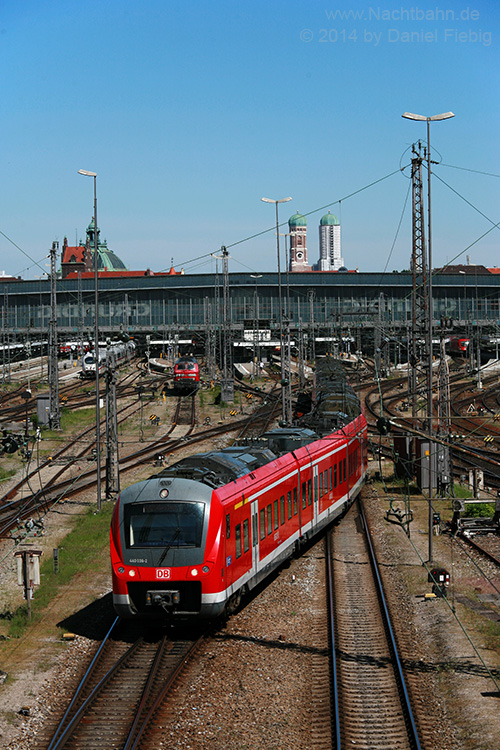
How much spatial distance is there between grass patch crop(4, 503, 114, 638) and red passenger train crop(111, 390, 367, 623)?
294cm

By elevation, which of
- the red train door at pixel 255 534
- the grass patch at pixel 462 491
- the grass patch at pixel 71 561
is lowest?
the grass patch at pixel 462 491

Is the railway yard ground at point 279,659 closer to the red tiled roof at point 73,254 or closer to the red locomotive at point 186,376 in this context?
the red locomotive at point 186,376

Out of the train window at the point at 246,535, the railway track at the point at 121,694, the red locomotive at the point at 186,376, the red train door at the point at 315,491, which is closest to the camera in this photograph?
the railway track at the point at 121,694

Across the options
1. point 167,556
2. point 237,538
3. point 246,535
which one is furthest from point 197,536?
point 246,535

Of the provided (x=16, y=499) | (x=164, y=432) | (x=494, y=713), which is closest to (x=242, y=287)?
(x=164, y=432)

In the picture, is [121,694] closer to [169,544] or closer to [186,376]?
[169,544]

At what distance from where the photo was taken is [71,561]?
64.8 feet

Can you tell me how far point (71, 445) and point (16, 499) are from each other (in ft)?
36.8

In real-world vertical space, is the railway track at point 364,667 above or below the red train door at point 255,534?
below

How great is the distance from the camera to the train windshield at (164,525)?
13633mm

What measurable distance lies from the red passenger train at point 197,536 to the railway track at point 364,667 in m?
1.87

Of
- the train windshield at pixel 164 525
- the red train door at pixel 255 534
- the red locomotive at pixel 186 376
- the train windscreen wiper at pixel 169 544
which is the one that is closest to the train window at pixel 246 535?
the red train door at pixel 255 534

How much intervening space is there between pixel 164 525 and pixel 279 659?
9.65 ft

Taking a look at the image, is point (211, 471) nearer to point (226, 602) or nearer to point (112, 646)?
point (226, 602)
